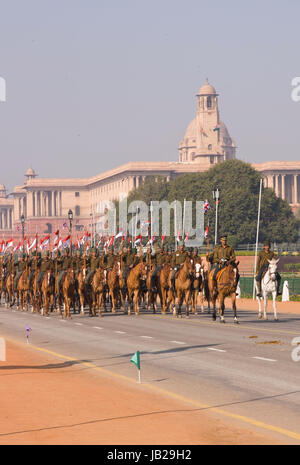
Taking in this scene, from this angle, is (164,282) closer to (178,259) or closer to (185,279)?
(178,259)

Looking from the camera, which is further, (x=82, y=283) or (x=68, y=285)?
(x=82, y=283)

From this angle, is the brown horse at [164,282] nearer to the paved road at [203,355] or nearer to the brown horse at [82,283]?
the paved road at [203,355]

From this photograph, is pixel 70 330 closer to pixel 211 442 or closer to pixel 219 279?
pixel 219 279

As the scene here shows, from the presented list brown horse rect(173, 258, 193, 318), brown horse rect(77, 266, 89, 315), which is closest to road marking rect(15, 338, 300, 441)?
brown horse rect(173, 258, 193, 318)

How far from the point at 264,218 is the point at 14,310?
298ft

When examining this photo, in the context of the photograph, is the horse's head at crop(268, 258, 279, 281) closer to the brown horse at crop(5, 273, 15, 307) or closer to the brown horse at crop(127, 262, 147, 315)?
the brown horse at crop(127, 262, 147, 315)

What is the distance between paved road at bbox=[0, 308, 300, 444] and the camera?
14969mm

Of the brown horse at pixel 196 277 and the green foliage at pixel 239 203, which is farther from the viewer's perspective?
the green foliage at pixel 239 203

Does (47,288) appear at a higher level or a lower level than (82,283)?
lower

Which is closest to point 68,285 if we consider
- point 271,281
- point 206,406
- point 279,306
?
point 271,281

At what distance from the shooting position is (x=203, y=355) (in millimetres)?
21875

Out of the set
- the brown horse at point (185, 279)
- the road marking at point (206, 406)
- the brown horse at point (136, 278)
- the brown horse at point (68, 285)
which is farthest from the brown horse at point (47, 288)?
the road marking at point (206, 406)

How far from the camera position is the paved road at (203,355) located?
49.1ft
